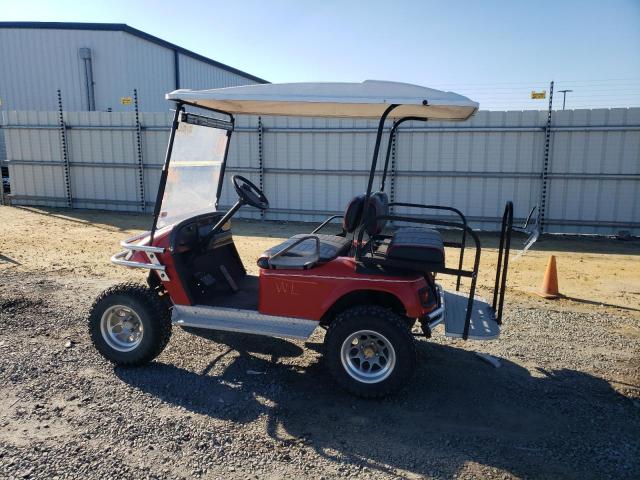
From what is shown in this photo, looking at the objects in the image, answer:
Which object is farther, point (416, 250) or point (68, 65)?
point (68, 65)

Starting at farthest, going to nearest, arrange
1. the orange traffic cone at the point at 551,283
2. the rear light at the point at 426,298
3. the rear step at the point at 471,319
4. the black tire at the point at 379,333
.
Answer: the orange traffic cone at the point at 551,283
the rear step at the point at 471,319
the rear light at the point at 426,298
the black tire at the point at 379,333

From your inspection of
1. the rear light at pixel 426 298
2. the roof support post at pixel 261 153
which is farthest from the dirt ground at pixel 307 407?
the roof support post at pixel 261 153

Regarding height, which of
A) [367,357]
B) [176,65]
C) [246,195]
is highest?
[176,65]

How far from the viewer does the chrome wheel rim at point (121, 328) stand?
13.3ft

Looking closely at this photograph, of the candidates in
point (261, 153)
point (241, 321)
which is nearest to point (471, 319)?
point (241, 321)

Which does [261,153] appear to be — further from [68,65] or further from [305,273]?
[68,65]

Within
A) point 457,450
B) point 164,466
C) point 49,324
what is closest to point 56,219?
point 49,324

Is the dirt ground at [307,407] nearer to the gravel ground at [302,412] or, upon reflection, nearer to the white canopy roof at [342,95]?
the gravel ground at [302,412]

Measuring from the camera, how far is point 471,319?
4023mm

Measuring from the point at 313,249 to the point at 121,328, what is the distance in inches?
67.0

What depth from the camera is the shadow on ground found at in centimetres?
295

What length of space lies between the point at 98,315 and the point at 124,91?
16.3 metres

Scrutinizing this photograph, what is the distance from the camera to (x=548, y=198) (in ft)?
34.7

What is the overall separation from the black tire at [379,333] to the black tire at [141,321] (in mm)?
1354
